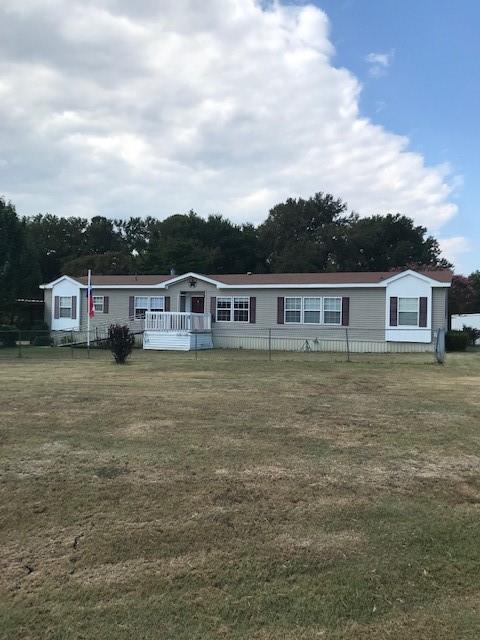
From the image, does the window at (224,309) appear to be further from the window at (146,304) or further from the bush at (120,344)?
the bush at (120,344)

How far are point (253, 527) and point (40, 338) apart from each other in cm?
2419

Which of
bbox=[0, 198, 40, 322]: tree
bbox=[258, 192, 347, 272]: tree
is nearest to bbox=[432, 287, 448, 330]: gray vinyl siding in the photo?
bbox=[0, 198, 40, 322]: tree

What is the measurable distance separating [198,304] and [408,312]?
9636 millimetres

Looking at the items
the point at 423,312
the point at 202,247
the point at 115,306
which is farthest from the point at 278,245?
the point at 423,312

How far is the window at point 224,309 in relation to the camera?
995 inches

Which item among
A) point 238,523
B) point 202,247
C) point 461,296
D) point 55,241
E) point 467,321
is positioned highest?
point 55,241

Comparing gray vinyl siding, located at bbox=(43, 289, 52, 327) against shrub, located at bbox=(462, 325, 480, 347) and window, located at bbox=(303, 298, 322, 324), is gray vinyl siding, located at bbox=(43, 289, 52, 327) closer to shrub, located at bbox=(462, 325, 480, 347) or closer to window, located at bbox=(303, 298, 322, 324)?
window, located at bbox=(303, 298, 322, 324)

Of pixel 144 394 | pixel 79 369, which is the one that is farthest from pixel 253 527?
pixel 79 369

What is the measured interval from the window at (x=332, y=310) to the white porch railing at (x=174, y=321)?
532 centimetres

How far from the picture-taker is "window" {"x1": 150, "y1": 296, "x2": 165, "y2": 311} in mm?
26250

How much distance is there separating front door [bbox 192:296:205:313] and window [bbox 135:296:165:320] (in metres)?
1.48

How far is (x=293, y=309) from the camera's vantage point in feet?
79.0

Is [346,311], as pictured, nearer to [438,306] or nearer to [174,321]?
[438,306]

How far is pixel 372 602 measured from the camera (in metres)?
2.99
